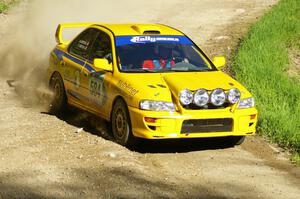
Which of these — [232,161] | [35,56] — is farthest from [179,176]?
[35,56]

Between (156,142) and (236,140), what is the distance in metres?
1.11

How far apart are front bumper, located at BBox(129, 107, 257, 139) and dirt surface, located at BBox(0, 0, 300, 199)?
1.00 ft

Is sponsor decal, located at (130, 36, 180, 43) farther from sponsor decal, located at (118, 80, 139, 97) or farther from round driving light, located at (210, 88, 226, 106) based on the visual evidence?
round driving light, located at (210, 88, 226, 106)

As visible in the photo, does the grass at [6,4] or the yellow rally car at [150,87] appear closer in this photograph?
the yellow rally car at [150,87]

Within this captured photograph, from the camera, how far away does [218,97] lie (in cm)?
973

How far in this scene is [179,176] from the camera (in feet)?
28.8

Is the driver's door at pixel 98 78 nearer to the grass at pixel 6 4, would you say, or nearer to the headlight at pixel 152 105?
the headlight at pixel 152 105

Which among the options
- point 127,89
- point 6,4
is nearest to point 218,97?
point 127,89

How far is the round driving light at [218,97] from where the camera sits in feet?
31.9

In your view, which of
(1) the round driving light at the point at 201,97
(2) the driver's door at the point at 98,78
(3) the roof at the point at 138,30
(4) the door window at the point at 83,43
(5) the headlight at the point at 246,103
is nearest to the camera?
(1) the round driving light at the point at 201,97

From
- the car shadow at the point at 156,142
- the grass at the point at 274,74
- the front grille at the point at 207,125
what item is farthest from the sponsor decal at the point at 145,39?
the grass at the point at 274,74

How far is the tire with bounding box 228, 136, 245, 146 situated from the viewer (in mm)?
10445

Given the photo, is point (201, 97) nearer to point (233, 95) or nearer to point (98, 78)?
point (233, 95)

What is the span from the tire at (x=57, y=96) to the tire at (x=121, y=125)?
1918 millimetres
